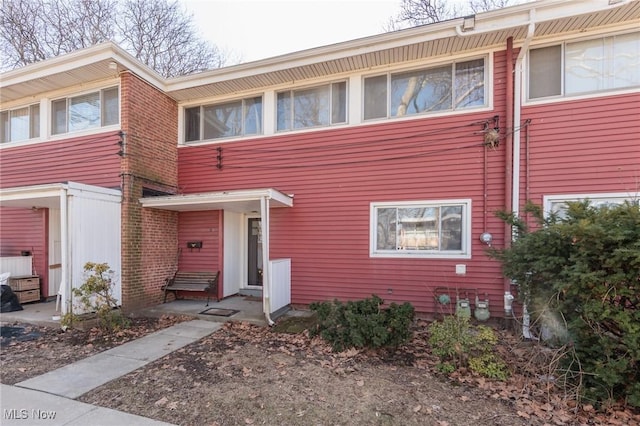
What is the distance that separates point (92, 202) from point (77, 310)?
211 centimetres

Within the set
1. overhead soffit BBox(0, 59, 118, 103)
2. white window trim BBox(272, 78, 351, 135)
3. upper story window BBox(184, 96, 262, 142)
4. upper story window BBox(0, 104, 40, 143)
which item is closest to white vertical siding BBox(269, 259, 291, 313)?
white window trim BBox(272, 78, 351, 135)

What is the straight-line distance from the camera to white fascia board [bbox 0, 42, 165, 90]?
6.64m

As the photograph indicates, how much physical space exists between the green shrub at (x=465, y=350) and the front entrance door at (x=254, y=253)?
5403 mm

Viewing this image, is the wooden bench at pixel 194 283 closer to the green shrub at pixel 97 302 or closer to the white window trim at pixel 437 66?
the green shrub at pixel 97 302

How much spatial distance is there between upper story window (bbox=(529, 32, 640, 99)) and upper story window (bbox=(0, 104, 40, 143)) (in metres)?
11.9

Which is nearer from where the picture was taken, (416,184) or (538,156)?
(538,156)

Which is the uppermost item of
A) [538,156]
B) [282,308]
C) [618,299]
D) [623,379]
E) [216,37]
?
[216,37]

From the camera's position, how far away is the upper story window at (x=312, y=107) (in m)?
7.28

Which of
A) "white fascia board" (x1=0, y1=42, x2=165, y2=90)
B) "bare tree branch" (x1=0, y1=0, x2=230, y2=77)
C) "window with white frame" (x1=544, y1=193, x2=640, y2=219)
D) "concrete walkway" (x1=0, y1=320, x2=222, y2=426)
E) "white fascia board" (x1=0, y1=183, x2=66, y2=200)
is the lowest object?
"concrete walkway" (x1=0, y1=320, x2=222, y2=426)

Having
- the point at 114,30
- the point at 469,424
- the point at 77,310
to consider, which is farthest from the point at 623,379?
the point at 114,30

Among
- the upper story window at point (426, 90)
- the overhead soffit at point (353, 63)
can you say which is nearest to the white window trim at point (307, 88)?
the overhead soffit at point (353, 63)

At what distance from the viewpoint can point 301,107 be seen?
7598 mm

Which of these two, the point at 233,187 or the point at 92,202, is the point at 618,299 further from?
the point at 92,202

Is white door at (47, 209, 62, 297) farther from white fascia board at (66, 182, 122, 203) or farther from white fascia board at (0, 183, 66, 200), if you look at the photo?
white fascia board at (66, 182, 122, 203)
